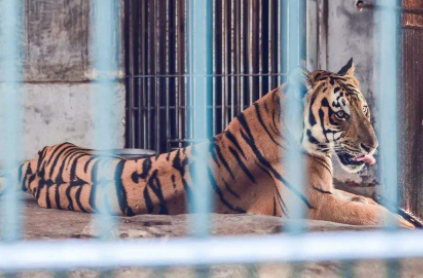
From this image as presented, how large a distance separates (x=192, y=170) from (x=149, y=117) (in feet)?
5.84

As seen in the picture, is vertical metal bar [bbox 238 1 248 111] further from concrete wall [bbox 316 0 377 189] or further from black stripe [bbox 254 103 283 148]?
black stripe [bbox 254 103 283 148]

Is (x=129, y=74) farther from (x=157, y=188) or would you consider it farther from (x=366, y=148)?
(x=366, y=148)

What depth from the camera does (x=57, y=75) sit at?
4688 millimetres

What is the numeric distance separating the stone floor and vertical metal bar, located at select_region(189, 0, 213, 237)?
0.27 feet

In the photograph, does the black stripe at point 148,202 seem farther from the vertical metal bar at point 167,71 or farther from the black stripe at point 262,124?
the vertical metal bar at point 167,71

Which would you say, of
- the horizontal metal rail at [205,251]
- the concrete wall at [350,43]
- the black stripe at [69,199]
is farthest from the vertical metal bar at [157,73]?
the horizontal metal rail at [205,251]

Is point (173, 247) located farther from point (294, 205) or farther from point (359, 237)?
point (294, 205)

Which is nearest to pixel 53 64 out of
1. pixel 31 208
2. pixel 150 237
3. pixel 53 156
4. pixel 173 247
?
pixel 53 156

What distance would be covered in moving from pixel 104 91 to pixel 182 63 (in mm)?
3489

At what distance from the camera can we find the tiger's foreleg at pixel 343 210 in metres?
2.76

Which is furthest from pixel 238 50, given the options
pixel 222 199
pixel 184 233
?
pixel 184 233

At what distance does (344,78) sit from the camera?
3291mm

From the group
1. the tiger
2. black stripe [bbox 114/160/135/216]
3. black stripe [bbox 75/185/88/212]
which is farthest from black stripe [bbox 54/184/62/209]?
black stripe [bbox 114/160/135/216]

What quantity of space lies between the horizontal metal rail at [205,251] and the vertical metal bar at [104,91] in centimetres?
18
